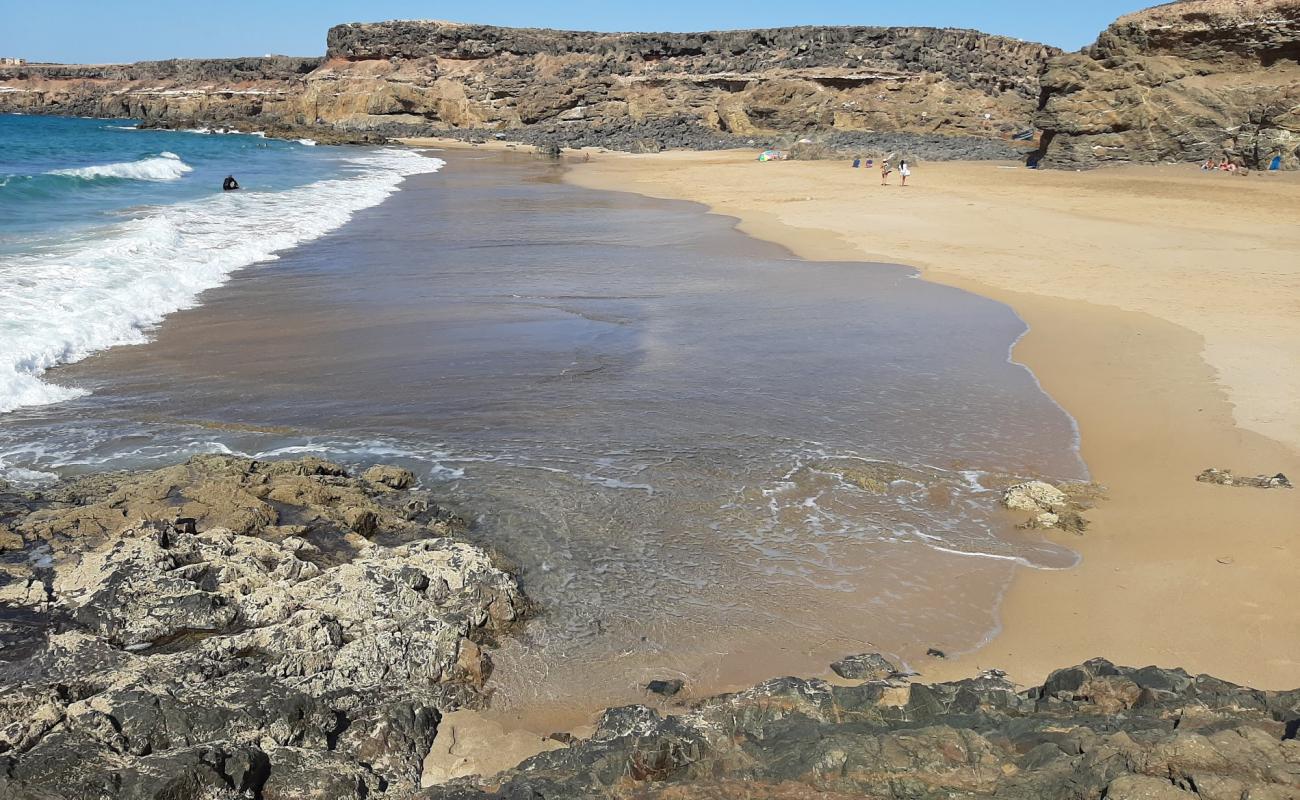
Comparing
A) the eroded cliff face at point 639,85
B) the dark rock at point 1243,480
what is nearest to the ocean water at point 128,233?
the dark rock at point 1243,480

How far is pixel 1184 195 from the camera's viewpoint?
20500mm

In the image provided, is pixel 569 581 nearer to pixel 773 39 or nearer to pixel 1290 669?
pixel 1290 669

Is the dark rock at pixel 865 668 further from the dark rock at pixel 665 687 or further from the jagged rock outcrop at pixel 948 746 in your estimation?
the dark rock at pixel 665 687

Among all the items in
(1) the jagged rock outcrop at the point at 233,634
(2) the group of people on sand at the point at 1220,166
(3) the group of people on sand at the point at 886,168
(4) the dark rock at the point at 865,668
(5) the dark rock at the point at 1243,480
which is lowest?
(4) the dark rock at the point at 865,668

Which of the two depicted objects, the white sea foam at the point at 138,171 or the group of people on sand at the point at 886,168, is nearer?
the group of people on sand at the point at 886,168

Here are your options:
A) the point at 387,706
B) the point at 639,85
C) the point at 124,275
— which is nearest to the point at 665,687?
the point at 387,706

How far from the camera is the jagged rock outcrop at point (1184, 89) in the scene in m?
24.0

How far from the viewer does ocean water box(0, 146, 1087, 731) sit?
4340 millimetres

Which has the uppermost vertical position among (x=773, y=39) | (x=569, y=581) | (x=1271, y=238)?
(x=773, y=39)

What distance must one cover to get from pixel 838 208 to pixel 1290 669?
16.8 m

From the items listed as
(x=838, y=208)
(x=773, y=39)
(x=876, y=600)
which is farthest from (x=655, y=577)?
(x=773, y=39)

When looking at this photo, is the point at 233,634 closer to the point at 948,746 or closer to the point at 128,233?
the point at 948,746

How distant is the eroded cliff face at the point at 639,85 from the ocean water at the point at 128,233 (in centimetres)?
1957

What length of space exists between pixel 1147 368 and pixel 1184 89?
830 inches
